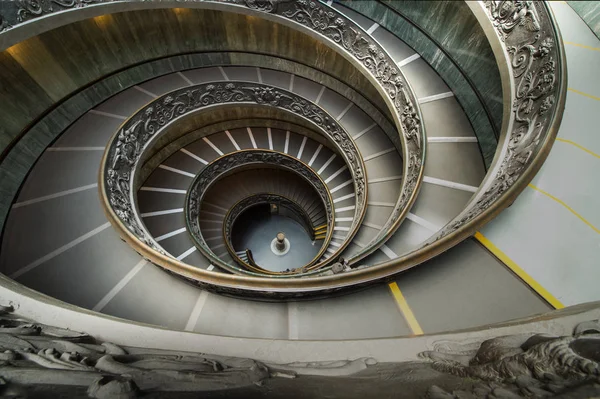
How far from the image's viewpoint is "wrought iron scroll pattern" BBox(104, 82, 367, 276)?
523 cm

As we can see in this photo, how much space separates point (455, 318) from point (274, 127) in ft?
30.2

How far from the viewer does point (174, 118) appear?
25.5ft

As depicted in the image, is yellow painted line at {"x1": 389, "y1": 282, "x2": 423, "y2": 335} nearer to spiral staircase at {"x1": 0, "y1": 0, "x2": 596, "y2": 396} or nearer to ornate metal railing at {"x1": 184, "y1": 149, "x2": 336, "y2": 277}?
spiral staircase at {"x1": 0, "y1": 0, "x2": 596, "y2": 396}

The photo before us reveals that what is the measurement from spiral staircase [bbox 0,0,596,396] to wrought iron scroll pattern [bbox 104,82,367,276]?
0.18ft

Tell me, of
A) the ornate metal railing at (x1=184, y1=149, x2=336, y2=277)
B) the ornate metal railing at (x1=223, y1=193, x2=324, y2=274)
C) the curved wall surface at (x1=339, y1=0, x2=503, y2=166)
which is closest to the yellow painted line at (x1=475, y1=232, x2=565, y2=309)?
the curved wall surface at (x1=339, y1=0, x2=503, y2=166)

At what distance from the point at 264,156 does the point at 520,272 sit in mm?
8931

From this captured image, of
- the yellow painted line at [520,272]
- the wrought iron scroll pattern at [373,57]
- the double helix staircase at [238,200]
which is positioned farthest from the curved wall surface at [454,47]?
the yellow painted line at [520,272]

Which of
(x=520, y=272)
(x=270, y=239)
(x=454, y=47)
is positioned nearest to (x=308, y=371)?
(x=520, y=272)

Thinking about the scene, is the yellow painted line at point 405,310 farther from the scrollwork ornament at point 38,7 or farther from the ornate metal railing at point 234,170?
the scrollwork ornament at point 38,7

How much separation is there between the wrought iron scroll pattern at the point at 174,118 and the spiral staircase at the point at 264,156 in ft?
0.18

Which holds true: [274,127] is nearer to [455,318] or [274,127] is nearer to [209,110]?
[209,110]

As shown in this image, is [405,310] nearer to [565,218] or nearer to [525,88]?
[565,218]

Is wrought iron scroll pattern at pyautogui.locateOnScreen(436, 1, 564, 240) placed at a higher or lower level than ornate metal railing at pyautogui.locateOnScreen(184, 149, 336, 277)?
lower

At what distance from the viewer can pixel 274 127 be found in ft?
34.5
